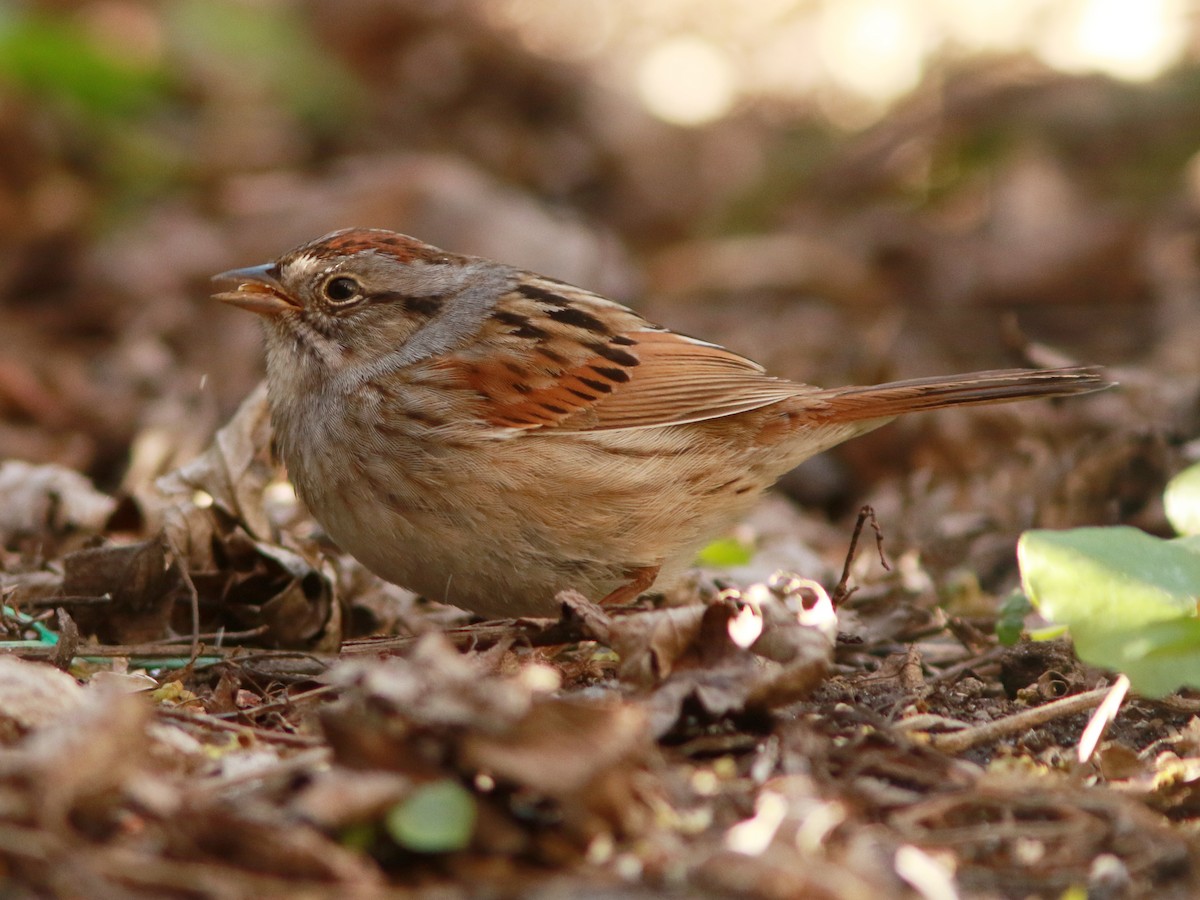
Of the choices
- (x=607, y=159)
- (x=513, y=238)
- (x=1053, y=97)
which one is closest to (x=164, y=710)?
(x=513, y=238)

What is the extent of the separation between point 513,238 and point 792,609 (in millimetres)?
5143

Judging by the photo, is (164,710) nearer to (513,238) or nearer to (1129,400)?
(1129,400)

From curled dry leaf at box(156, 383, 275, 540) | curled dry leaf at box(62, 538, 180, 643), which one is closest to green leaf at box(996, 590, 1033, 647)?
curled dry leaf at box(156, 383, 275, 540)

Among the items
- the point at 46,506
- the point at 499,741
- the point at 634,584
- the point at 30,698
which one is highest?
the point at 499,741

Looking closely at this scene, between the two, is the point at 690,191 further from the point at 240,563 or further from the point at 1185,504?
the point at 1185,504

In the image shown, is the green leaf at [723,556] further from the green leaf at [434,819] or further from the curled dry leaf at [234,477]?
the green leaf at [434,819]

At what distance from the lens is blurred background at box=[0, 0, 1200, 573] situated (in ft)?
22.1

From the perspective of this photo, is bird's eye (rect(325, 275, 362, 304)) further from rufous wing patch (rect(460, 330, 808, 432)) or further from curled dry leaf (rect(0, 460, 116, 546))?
curled dry leaf (rect(0, 460, 116, 546))

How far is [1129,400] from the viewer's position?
615 cm

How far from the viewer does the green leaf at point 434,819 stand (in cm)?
232

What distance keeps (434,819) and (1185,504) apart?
2.21 metres

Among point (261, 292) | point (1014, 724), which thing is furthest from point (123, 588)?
point (1014, 724)

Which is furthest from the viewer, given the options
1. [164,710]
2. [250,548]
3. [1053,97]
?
[1053,97]

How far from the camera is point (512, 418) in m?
4.25
